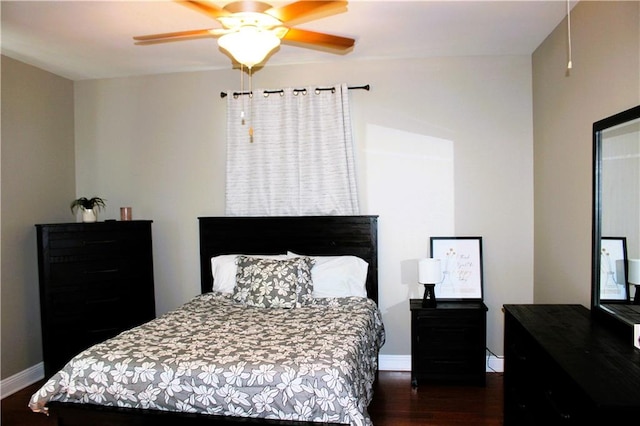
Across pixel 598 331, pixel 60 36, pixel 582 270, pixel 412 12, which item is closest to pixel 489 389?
pixel 582 270

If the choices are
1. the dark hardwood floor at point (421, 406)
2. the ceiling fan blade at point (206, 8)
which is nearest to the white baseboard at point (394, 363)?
the dark hardwood floor at point (421, 406)

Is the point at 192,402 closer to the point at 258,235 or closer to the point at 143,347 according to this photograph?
the point at 143,347

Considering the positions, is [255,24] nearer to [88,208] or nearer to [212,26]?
[212,26]

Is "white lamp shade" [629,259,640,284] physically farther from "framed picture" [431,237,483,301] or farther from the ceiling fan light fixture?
the ceiling fan light fixture

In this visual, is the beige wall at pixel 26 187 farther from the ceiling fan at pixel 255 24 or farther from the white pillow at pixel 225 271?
the ceiling fan at pixel 255 24

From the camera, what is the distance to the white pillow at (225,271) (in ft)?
11.7

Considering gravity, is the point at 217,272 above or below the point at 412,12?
below

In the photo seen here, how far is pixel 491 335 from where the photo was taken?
3686 mm

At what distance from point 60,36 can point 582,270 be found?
3.78 metres

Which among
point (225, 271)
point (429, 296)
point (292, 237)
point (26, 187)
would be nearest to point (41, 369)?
point (26, 187)

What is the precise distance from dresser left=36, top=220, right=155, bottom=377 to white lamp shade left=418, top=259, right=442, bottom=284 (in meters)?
2.41

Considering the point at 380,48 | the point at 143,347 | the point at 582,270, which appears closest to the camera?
the point at 143,347

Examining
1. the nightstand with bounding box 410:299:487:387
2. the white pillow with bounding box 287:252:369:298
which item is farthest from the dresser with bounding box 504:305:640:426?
the white pillow with bounding box 287:252:369:298

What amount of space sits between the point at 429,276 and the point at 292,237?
3.84ft
